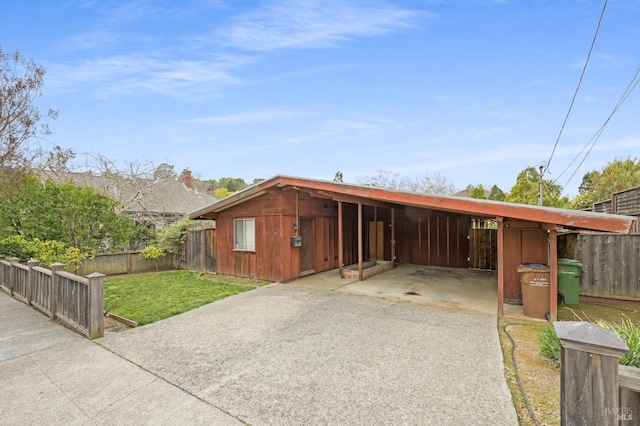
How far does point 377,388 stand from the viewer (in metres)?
3.34

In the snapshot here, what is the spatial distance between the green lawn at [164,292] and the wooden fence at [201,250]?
493 mm

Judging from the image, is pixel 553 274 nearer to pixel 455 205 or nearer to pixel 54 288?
pixel 455 205

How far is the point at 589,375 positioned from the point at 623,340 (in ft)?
9.21

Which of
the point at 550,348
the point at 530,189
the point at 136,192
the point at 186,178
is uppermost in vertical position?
the point at 186,178

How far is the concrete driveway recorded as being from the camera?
2965mm

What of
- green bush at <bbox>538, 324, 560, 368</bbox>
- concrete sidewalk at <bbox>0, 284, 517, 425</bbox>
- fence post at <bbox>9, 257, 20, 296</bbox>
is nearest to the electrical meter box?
concrete sidewalk at <bbox>0, 284, 517, 425</bbox>

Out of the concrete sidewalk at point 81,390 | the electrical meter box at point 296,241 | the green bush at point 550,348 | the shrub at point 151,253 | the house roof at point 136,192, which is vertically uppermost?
the house roof at point 136,192

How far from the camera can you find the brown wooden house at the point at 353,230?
636 cm

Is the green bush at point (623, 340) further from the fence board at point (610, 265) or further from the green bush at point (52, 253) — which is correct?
the green bush at point (52, 253)

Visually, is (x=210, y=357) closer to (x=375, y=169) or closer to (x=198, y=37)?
(x=198, y=37)

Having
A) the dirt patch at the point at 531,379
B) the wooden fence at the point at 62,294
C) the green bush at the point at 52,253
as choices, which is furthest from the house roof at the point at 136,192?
the dirt patch at the point at 531,379

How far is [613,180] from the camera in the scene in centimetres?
2041

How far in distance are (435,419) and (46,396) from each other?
4096mm

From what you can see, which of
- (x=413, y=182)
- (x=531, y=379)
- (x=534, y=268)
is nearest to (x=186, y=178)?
(x=413, y=182)
